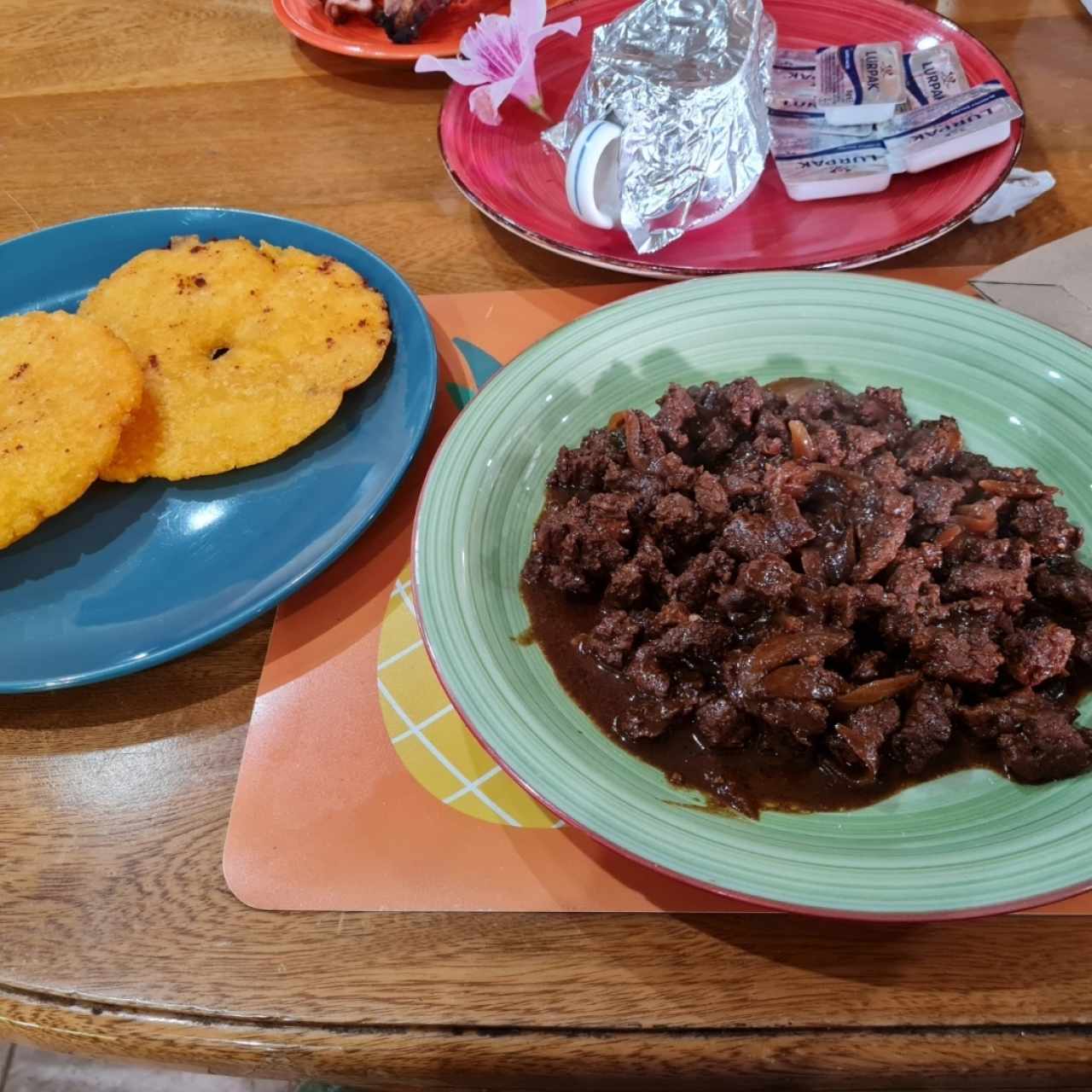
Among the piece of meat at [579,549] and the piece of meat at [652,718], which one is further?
the piece of meat at [579,549]

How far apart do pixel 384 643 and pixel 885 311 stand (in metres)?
1.35

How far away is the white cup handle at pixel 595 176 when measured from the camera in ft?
7.24

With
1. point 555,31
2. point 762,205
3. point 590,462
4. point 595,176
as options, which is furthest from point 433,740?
point 555,31

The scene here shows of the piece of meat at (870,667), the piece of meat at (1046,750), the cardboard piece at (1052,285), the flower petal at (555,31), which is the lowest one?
the piece of meat at (870,667)

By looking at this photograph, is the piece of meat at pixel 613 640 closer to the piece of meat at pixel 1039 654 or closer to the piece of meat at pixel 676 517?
the piece of meat at pixel 676 517

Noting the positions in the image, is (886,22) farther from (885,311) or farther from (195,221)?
(195,221)

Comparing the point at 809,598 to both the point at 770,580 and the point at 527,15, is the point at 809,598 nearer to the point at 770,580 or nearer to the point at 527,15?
the point at 770,580

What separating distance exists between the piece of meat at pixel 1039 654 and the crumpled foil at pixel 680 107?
4.45 feet

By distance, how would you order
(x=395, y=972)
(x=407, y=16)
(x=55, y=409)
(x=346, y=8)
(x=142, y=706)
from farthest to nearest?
(x=346, y=8) → (x=407, y=16) → (x=55, y=409) → (x=142, y=706) → (x=395, y=972)

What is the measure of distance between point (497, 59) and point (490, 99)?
157 mm

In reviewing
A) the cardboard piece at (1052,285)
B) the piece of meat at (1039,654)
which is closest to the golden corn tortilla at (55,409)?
the piece of meat at (1039,654)

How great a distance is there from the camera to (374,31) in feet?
10.1

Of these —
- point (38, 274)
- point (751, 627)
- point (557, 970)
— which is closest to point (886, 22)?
point (751, 627)

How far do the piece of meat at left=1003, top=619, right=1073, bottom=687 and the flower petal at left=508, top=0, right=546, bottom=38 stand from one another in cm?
221
